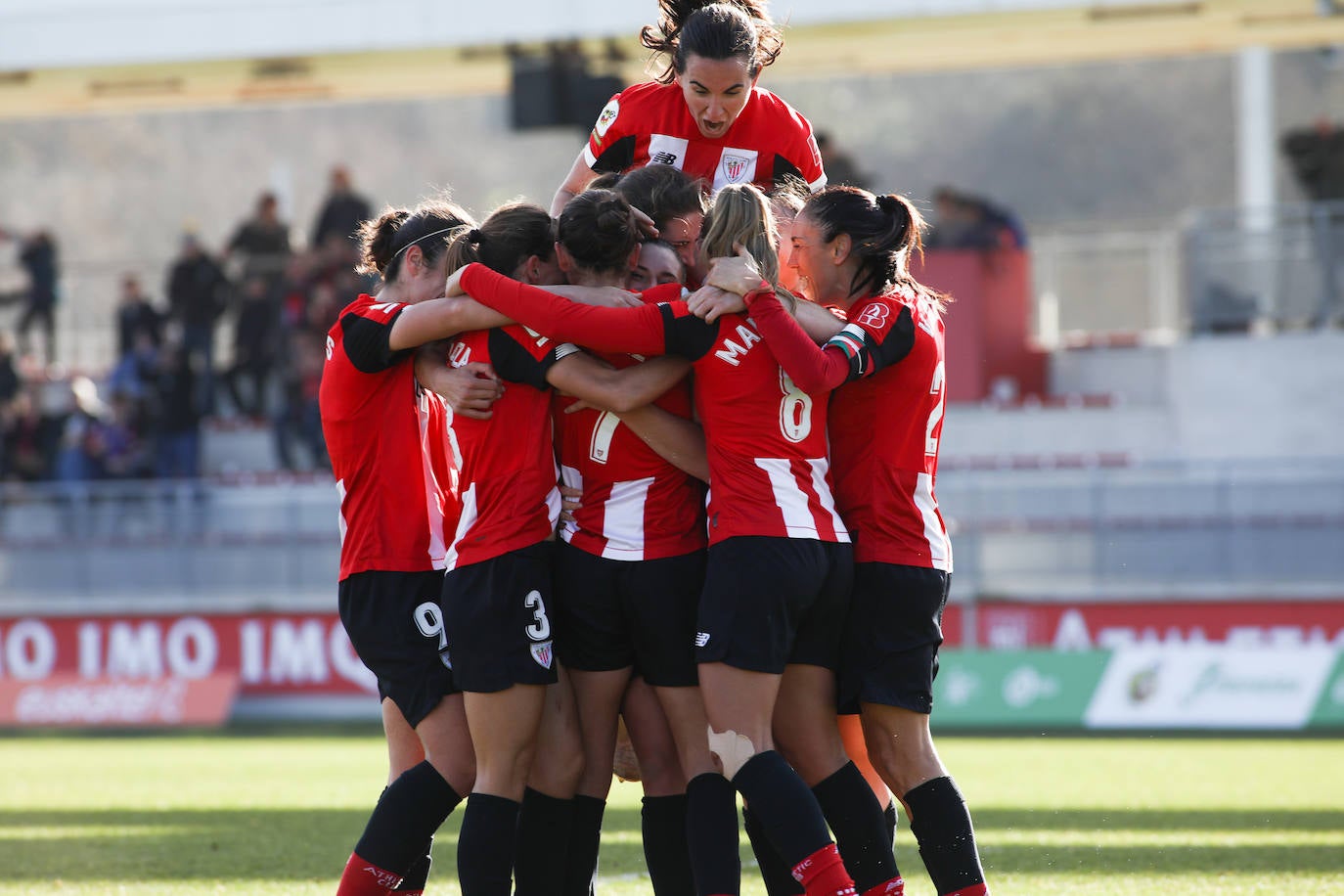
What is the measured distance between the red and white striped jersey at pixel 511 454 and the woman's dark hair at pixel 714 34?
104cm

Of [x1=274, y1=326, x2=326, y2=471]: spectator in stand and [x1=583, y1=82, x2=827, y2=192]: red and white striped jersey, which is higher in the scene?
[x1=583, y1=82, x2=827, y2=192]: red and white striped jersey

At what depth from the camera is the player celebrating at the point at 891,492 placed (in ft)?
15.0

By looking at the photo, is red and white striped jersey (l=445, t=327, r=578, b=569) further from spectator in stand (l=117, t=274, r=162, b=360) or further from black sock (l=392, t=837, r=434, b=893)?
spectator in stand (l=117, t=274, r=162, b=360)

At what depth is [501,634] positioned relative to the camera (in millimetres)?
4375

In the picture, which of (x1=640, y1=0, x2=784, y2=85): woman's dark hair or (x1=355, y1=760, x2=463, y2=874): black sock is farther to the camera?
(x1=640, y1=0, x2=784, y2=85): woman's dark hair

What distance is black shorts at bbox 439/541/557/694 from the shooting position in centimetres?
438

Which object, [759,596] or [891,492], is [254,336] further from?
[759,596]

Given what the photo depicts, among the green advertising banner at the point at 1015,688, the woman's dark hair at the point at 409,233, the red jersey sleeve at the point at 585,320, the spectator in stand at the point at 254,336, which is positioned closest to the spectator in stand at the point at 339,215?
the spectator in stand at the point at 254,336

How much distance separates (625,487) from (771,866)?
1.16 metres

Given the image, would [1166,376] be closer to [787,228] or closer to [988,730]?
[988,730]

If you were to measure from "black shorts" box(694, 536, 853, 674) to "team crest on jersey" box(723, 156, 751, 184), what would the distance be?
1335 mm

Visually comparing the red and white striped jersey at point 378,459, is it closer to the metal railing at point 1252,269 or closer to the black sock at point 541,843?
the black sock at point 541,843

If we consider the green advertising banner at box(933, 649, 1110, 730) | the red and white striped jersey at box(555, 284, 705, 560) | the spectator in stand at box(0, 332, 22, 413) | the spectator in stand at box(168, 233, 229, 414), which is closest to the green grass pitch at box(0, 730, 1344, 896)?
the green advertising banner at box(933, 649, 1110, 730)

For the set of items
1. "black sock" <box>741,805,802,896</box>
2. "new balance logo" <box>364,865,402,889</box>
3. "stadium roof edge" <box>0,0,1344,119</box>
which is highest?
"stadium roof edge" <box>0,0,1344,119</box>
